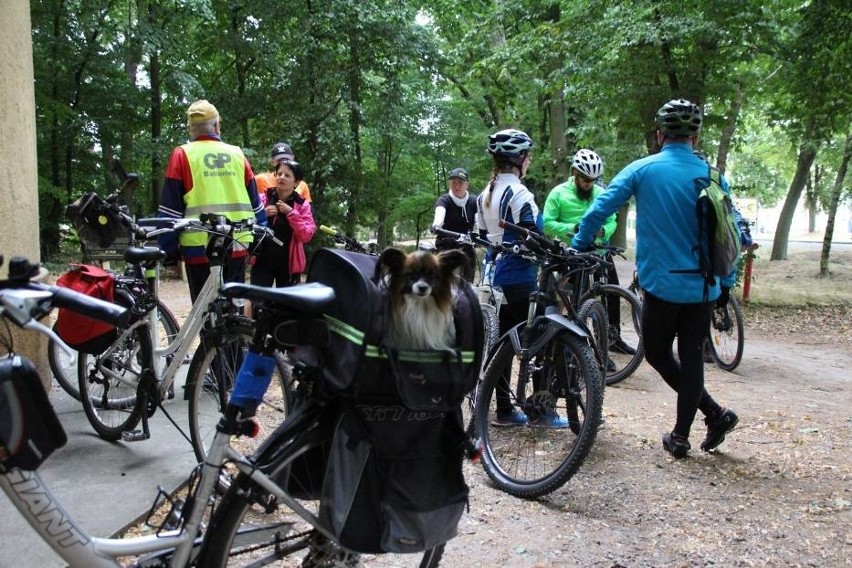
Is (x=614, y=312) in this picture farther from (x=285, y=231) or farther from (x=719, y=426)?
(x=285, y=231)

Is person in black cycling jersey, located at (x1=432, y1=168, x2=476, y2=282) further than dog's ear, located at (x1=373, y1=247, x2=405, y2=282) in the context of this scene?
Yes

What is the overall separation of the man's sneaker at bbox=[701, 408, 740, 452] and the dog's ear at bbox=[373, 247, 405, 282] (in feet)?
9.50

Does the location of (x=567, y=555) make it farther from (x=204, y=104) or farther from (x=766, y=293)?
(x=766, y=293)

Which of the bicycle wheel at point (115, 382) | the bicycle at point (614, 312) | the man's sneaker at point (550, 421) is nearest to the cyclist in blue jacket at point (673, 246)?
the man's sneaker at point (550, 421)

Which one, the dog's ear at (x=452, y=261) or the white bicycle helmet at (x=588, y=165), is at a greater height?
the white bicycle helmet at (x=588, y=165)

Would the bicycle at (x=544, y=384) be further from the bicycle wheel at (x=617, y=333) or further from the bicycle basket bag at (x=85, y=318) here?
the bicycle basket bag at (x=85, y=318)

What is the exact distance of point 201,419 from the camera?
3387 millimetres

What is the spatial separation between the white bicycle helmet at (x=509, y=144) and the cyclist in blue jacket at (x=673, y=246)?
72cm

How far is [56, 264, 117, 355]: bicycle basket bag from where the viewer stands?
11.7 ft

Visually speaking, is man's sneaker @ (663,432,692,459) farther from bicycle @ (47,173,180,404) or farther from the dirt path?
bicycle @ (47,173,180,404)

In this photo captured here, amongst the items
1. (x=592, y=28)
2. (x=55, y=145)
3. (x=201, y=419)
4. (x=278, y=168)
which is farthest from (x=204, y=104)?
(x=55, y=145)

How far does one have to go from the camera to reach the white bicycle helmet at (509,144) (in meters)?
4.39

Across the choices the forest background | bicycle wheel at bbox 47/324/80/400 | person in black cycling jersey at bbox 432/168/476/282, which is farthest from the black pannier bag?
the forest background

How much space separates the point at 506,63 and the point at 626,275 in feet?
25.9
